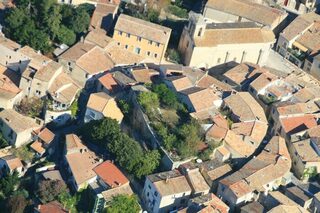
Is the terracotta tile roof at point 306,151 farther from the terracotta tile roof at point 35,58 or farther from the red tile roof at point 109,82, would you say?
the terracotta tile roof at point 35,58

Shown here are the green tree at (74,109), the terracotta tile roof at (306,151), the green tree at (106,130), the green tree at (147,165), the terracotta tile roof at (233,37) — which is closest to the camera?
the green tree at (147,165)

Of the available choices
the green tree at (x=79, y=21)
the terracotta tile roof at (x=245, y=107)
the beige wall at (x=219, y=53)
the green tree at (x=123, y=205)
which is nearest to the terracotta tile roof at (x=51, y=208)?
the green tree at (x=123, y=205)

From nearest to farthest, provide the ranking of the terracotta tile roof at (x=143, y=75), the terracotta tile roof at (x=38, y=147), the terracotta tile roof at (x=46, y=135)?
1. the terracotta tile roof at (x=38, y=147)
2. the terracotta tile roof at (x=46, y=135)
3. the terracotta tile roof at (x=143, y=75)

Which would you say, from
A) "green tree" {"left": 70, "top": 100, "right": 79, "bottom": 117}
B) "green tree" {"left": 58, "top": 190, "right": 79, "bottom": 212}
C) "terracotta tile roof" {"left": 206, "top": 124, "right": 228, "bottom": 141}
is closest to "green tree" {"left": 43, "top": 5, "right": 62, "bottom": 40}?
"green tree" {"left": 70, "top": 100, "right": 79, "bottom": 117}

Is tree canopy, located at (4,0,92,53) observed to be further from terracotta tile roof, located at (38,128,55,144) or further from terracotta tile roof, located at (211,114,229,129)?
terracotta tile roof, located at (211,114,229,129)

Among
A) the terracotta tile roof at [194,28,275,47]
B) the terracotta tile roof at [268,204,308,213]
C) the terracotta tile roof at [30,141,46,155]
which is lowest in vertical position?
the terracotta tile roof at [30,141,46,155]

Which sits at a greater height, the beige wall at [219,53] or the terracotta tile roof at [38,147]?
the beige wall at [219,53]

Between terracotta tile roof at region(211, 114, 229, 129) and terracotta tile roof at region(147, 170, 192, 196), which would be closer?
terracotta tile roof at region(147, 170, 192, 196)

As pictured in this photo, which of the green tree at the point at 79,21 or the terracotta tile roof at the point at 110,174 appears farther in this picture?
the green tree at the point at 79,21
